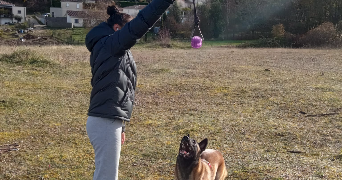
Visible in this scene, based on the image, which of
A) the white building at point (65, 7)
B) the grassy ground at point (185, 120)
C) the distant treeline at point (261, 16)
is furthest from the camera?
the white building at point (65, 7)

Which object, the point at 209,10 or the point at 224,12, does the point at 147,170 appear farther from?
the point at 224,12

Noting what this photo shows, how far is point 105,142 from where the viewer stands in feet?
9.71

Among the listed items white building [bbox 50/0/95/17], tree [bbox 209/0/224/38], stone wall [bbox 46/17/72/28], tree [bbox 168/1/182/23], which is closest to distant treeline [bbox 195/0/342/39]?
tree [bbox 209/0/224/38]

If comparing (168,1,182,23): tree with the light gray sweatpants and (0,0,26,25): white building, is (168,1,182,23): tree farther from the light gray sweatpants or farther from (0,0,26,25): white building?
the light gray sweatpants

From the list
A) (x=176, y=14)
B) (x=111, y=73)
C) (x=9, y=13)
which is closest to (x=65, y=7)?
(x=9, y=13)

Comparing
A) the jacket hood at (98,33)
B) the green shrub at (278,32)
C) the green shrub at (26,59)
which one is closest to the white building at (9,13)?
the green shrub at (278,32)

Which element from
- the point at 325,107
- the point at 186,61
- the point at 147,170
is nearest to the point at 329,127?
the point at 325,107

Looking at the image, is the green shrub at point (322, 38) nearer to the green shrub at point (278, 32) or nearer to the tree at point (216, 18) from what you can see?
the green shrub at point (278, 32)

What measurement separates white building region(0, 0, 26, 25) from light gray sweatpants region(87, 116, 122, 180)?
60.3m

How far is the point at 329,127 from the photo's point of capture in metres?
7.22

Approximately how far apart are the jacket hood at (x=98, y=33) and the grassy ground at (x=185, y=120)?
253 centimetres

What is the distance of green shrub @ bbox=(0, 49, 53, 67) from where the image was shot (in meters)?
14.4

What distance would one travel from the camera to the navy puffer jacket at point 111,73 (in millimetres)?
2842

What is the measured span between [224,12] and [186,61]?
23.8 metres
